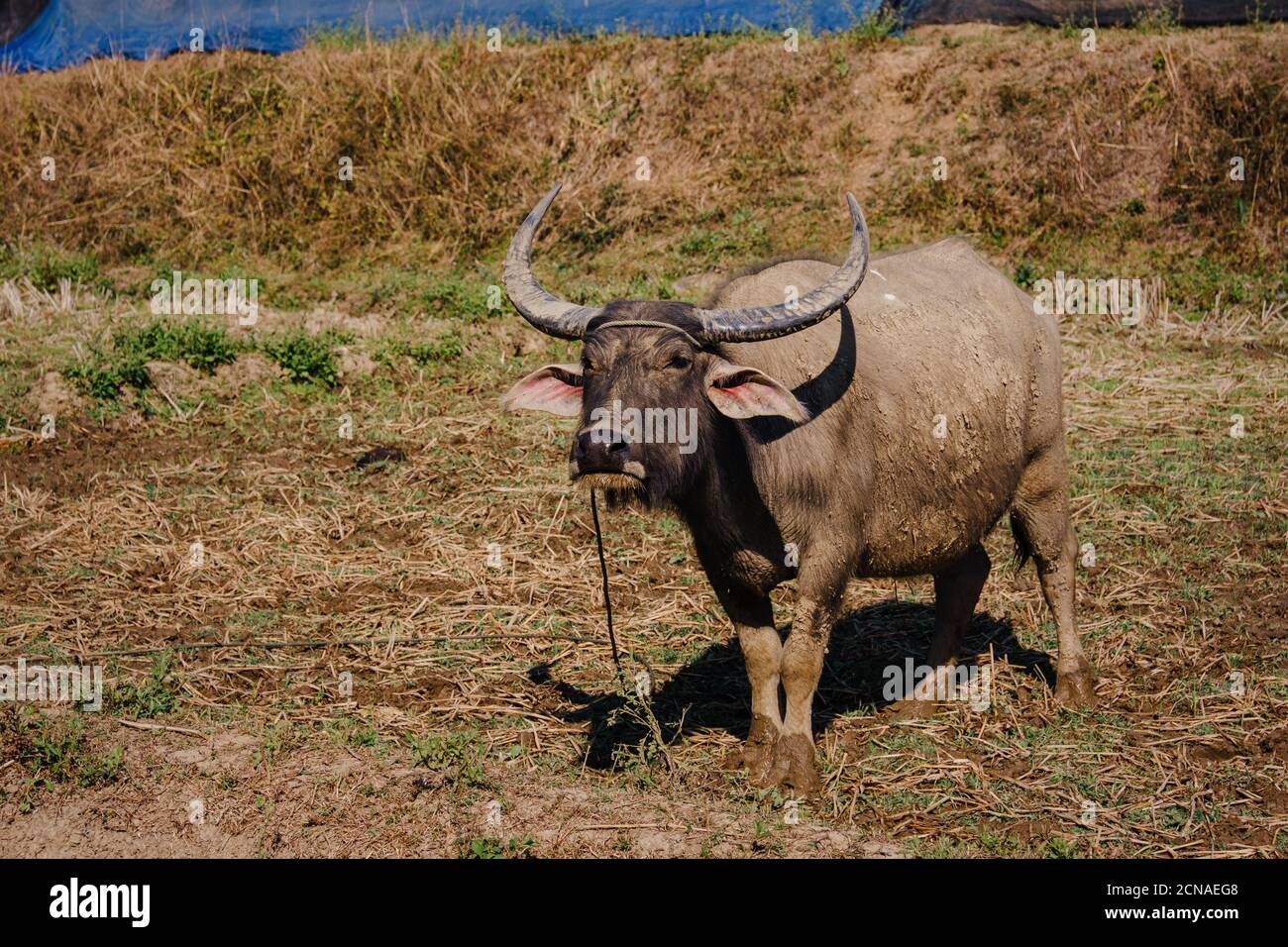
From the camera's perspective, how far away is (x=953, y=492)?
19.1 ft

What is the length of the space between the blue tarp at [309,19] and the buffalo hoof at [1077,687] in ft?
40.4

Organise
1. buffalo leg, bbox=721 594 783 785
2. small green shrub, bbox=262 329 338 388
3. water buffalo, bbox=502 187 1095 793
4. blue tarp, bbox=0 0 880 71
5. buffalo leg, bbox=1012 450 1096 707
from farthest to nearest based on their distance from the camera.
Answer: blue tarp, bbox=0 0 880 71 < small green shrub, bbox=262 329 338 388 < buffalo leg, bbox=1012 450 1096 707 < buffalo leg, bbox=721 594 783 785 < water buffalo, bbox=502 187 1095 793

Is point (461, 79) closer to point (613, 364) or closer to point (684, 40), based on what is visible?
point (684, 40)

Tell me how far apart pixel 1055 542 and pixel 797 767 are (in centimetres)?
204

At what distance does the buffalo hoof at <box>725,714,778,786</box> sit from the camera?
5.51 metres

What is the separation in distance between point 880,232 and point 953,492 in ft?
28.1

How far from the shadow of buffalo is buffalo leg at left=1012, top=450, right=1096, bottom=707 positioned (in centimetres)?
25

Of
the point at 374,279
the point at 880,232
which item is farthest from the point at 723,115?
the point at 374,279

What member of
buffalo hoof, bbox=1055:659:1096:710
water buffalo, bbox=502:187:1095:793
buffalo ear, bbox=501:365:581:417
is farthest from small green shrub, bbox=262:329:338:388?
buffalo hoof, bbox=1055:659:1096:710

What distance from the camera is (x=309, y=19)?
56.5 ft

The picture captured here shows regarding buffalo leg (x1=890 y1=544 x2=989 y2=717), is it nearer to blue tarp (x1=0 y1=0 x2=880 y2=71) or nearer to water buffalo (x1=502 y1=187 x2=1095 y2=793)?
water buffalo (x1=502 y1=187 x2=1095 y2=793)

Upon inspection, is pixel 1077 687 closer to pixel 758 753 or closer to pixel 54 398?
pixel 758 753

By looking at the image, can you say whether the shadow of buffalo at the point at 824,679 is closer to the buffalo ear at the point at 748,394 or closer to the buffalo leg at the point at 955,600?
the buffalo leg at the point at 955,600

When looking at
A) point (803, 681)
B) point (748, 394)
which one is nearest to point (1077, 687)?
point (803, 681)
